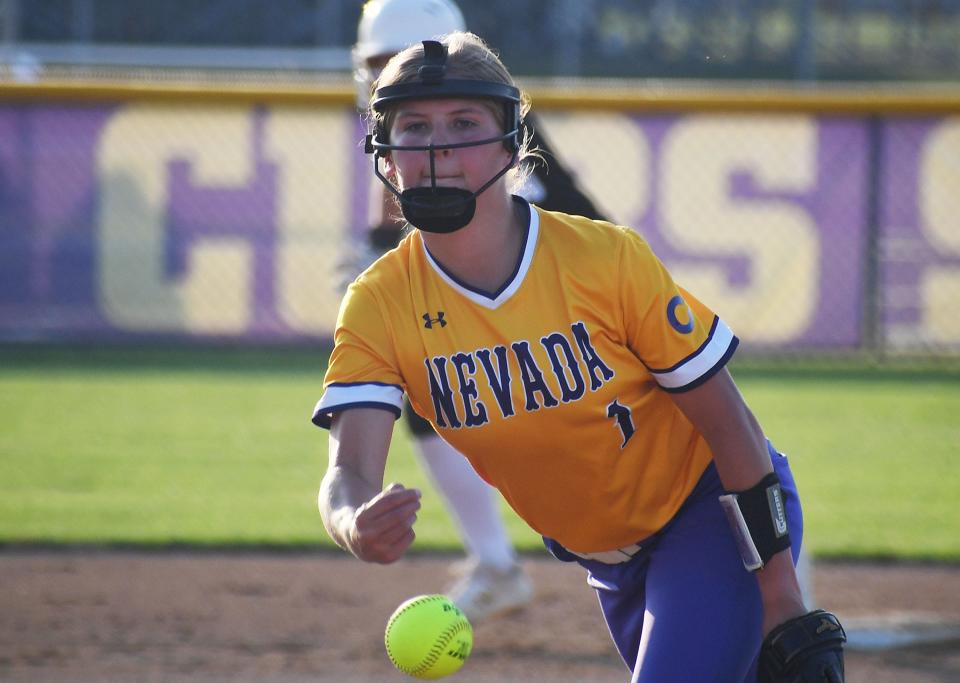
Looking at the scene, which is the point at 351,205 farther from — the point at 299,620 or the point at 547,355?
the point at 547,355

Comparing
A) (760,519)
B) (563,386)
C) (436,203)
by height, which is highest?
(436,203)

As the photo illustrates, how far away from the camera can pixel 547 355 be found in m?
2.69

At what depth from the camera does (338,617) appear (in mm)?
4781

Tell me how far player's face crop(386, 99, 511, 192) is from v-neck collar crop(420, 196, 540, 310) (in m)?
0.19

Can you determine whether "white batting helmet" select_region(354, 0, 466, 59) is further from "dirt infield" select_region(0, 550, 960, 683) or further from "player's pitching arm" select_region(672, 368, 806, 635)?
"player's pitching arm" select_region(672, 368, 806, 635)

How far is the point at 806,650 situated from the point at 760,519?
0.86 feet

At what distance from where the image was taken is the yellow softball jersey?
264 centimetres

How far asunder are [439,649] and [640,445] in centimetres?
60

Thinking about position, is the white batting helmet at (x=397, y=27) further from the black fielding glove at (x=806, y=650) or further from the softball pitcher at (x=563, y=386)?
the black fielding glove at (x=806, y=650)

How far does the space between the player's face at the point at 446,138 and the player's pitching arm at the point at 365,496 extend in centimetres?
48

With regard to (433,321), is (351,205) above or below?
below

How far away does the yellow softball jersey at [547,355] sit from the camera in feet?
8.65

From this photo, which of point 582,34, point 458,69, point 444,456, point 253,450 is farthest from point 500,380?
point 582,34

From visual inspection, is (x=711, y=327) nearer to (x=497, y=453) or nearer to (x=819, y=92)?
(x=497, y=453)
